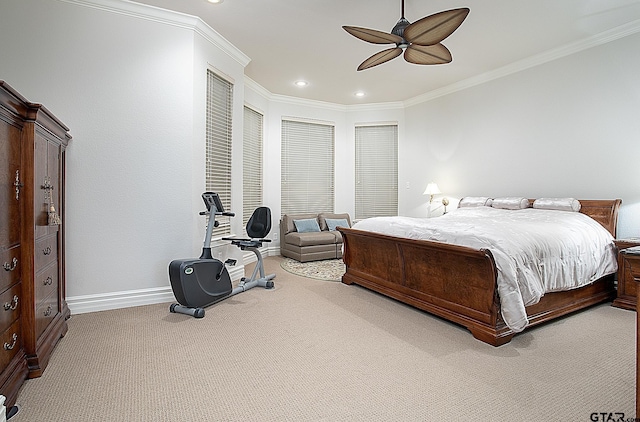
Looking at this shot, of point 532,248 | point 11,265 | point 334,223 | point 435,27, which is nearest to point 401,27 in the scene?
point 435,27

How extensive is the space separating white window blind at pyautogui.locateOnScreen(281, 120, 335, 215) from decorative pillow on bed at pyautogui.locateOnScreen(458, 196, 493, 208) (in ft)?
8.94

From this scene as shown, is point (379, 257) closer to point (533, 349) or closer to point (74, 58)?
point (533, 349)

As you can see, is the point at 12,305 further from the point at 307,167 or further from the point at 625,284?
the point at 307,167

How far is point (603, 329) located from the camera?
2.90 metres

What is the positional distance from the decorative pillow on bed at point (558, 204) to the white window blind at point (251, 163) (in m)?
4.24

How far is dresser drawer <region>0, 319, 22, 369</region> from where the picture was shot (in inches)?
68.0

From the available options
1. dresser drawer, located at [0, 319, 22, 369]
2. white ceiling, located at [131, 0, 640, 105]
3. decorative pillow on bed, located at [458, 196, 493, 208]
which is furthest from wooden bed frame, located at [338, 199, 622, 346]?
dresser drawer, located at [0, 319, 22, 369]

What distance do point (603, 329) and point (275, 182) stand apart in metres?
5.11

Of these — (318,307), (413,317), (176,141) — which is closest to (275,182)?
(176,141)

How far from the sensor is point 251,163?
5879 mm

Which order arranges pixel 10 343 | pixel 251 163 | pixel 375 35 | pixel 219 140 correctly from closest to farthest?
pixel 10 343
pixel 375 35
pixel 219 140
pixel 251 163

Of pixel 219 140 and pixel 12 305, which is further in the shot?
pixel 219 140

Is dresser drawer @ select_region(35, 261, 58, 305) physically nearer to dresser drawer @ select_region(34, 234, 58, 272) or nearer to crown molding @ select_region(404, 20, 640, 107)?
dresser drawer @ select_region(34, 234, 58, 272)

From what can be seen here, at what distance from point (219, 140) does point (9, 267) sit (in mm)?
2741
